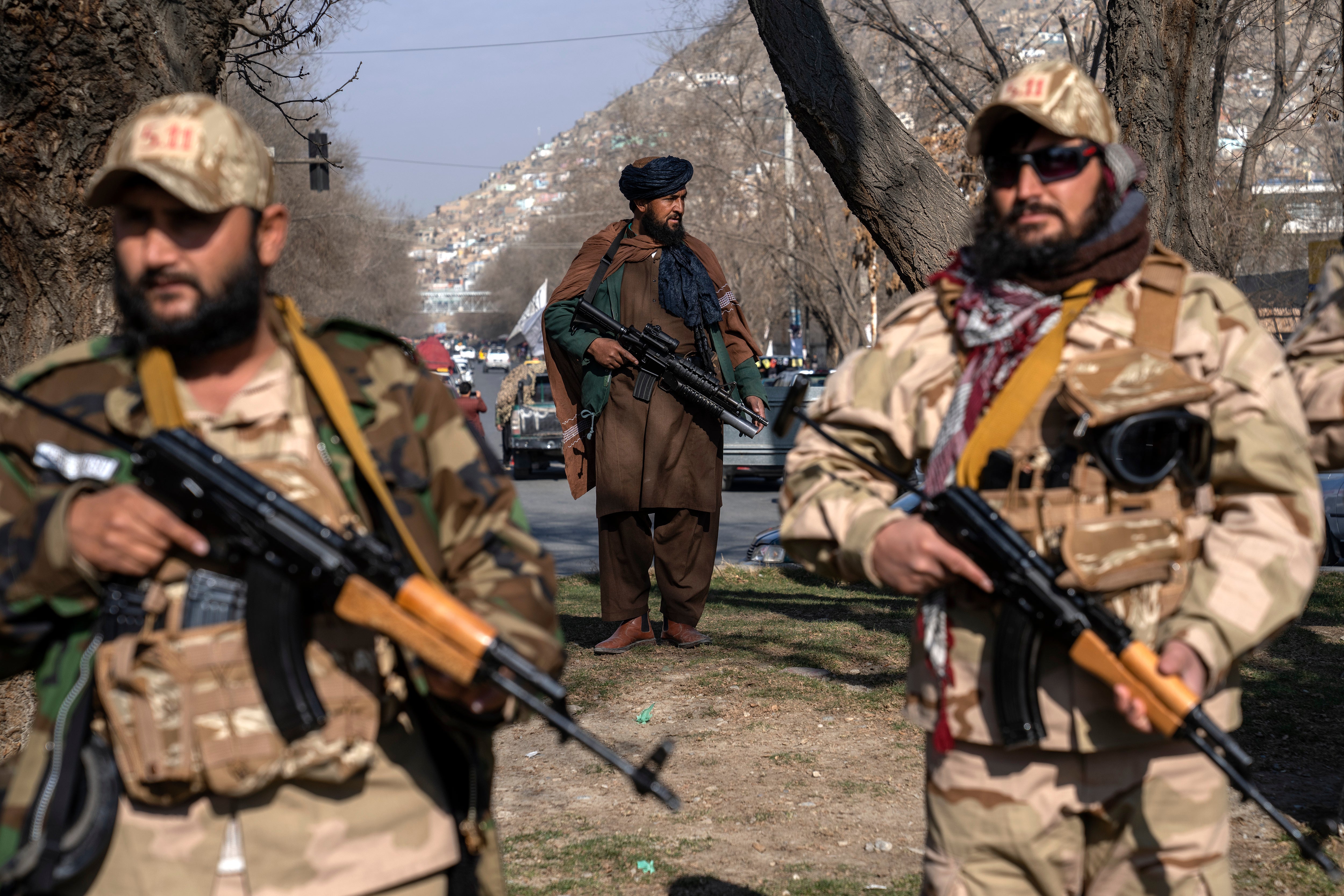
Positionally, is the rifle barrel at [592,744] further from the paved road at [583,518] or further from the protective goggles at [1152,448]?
the paved road at [583,518]

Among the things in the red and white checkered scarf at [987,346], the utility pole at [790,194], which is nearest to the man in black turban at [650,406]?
the red and white checkered scarf at [987,346]

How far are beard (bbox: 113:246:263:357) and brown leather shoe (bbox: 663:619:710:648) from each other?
198 inches

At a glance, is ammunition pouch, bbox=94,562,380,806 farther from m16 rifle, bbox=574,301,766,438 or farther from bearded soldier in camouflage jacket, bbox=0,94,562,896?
m16 rifle, bbox=574,301,766,438

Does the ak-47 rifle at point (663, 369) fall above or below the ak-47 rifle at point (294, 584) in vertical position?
above

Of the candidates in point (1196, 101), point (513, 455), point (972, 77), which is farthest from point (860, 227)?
point (1196, 101)

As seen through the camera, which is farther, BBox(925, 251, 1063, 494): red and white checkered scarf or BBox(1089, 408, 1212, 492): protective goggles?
BBox(925, 251, 1063, 494): red and white checkered scarf

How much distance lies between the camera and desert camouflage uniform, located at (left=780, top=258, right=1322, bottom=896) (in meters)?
2.36

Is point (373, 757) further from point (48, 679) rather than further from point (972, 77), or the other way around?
point (972, 77)

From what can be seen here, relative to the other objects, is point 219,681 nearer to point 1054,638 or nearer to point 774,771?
point 1054,638

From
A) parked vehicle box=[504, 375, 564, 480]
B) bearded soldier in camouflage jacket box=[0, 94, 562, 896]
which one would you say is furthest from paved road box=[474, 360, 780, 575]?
bearded soldier in camouflage jacket box=[0, 94, 562, 896]

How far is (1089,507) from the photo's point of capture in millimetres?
2406

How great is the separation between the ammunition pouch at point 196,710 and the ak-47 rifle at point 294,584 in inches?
1.2

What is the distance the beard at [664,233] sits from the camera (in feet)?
22.6

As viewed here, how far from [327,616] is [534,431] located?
2057cm
